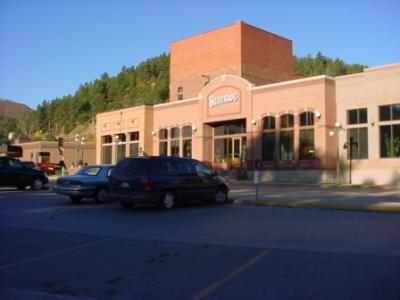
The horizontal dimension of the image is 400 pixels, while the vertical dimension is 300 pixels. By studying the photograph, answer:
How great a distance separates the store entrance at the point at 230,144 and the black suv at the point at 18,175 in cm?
2032

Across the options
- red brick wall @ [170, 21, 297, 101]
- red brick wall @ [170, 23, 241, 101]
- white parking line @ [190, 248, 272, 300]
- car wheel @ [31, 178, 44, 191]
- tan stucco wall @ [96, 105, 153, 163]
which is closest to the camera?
white parking line @ [190, 248, 272, 300]

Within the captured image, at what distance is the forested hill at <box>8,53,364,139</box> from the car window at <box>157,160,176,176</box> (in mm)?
98239

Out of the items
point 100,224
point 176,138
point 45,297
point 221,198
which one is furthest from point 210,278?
point 176,138

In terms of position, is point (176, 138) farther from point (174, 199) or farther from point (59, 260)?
point (59, 260)

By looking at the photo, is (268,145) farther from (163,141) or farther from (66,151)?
(66,151)

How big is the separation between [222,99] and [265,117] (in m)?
4.78

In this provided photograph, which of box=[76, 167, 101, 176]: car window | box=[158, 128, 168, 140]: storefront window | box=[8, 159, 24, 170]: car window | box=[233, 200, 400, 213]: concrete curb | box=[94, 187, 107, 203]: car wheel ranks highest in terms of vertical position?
box=[158, 128, 168, 140]: storefront window

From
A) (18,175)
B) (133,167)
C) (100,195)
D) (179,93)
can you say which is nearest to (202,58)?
(179,93)

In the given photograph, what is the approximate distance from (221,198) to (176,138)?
3025cm

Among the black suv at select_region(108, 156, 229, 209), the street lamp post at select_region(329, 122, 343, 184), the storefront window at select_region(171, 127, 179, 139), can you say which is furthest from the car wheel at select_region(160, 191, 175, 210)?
the storefront window at select_region(171, 127, 179, 139)

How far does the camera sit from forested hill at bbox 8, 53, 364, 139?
409ft

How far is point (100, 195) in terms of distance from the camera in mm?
18422

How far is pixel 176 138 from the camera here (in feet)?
158

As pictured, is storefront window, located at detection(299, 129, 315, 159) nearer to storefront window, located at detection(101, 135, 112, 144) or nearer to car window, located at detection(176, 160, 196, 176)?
car window, located at detection(176, 160, 196, 176)
